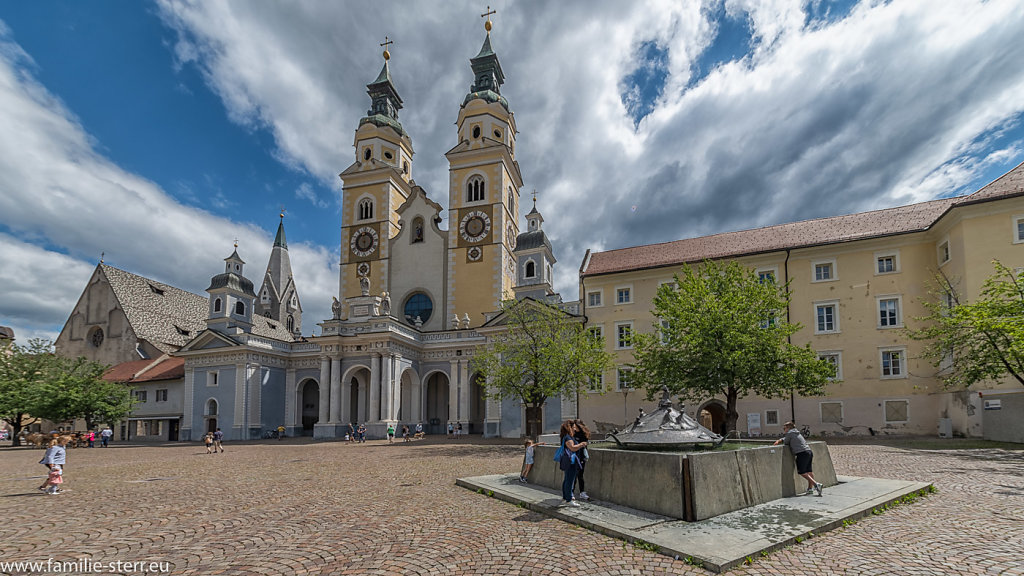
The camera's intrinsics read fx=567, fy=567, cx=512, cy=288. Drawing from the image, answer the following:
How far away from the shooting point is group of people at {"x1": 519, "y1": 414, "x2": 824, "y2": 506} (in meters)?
10.2

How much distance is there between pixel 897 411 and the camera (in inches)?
1189

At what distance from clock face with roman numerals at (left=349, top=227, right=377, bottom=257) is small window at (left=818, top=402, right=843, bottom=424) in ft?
132

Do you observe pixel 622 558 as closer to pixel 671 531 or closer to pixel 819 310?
pixel 671 531

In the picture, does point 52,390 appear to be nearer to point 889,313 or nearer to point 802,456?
point 802,456

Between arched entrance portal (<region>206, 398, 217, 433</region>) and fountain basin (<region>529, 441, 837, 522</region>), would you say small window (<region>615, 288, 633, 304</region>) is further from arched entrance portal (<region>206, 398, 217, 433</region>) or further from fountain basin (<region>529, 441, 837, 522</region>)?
arched entrance portal (<region>206, 398, 217, 433</region>)

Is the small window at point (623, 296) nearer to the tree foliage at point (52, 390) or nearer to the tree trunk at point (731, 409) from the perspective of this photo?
the tree trunk at point (731, 409)

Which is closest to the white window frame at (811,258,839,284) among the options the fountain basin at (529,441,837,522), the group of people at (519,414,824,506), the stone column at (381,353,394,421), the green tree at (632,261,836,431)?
the green tree at (632,261,836,431)

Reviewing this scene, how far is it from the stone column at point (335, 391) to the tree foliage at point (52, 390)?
603 inches

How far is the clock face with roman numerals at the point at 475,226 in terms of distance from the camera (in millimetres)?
52219

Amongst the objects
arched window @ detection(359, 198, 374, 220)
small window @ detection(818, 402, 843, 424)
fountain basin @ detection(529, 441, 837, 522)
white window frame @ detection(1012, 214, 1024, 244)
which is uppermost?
arched window @ detection(359, 198, 374, 220)

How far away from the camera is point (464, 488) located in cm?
1343

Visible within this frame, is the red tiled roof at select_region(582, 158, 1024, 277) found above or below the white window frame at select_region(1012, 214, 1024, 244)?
above

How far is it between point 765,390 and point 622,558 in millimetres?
21929

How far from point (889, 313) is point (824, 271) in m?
3.98
